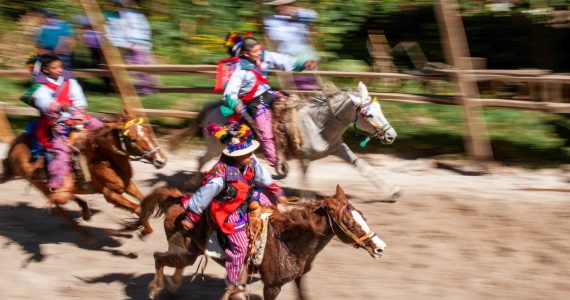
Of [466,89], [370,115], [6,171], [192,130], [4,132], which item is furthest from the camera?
[4,132]

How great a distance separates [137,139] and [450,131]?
5.37 metres

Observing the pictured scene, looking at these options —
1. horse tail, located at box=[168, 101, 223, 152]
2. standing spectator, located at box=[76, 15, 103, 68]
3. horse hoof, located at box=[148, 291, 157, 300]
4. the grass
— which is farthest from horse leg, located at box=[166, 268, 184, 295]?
standing spectator, located at box=[76, 15, 103, 68]

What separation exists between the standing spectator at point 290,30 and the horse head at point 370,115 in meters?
2.49

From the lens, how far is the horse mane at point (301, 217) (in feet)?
21.3

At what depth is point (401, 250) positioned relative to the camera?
8719mm

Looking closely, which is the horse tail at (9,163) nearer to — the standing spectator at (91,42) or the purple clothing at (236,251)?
the purple clothing at (236,251)

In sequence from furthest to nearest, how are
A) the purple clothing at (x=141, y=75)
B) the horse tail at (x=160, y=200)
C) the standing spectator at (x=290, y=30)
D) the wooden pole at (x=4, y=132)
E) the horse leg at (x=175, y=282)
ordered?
the purple clothing at (x=141, y=75), the wooden pole at (x=4, y=132), the standing spectator at (x=290, y=30), the horse leg at (x=175, y=282), the horse tail at (x=160, y=200)

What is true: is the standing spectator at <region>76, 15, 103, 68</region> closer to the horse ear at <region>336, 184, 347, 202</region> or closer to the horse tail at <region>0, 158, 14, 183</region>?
the horse tail at <region>0, 158, 14, 183</region>

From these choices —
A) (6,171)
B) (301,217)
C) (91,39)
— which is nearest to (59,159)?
(6,171)

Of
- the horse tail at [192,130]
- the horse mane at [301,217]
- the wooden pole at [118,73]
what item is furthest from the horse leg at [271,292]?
the wooden pole at [118,73]

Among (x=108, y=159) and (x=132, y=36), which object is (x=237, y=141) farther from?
(x=132, y=36)

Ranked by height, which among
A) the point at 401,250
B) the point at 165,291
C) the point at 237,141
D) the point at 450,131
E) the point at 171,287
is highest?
the point at 237,141

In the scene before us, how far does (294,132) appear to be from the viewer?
9.68 metres

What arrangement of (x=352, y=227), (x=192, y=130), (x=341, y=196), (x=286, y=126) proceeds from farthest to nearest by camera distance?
(x=192, y=130)
(x=286, y=126)
(x=341, y=196)
(x=352, y=227)
